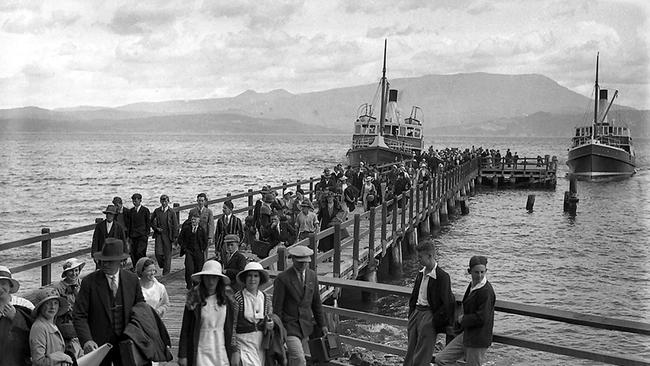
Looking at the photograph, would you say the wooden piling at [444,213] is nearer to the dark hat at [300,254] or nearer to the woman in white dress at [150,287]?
the woman in white dress at [150,287]

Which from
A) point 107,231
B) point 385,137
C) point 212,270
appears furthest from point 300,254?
point 385,137

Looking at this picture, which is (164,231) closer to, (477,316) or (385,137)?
(477,316)

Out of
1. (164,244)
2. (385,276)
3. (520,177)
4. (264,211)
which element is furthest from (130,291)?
(520,177)

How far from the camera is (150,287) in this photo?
6633mm

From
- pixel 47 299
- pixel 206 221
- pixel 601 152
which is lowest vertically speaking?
pixel 206 221

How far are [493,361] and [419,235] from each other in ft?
46.7

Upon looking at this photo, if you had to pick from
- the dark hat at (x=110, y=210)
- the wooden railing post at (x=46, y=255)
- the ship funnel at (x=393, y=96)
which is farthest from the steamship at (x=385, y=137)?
the wooden railing post at (x=46, y=255)

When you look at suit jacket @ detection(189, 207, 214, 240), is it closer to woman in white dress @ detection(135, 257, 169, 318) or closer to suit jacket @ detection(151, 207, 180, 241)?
suit jacket @ detection(151, 207, 180, 241)

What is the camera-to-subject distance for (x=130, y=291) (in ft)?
17.8

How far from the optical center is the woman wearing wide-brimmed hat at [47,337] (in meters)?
4.98

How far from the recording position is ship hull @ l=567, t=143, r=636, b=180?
60.5 metres

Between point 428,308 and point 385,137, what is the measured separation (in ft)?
173

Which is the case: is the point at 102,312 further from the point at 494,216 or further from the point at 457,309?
the point at 494,216

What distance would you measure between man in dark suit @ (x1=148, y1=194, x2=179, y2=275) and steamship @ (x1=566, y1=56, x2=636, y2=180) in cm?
5402
